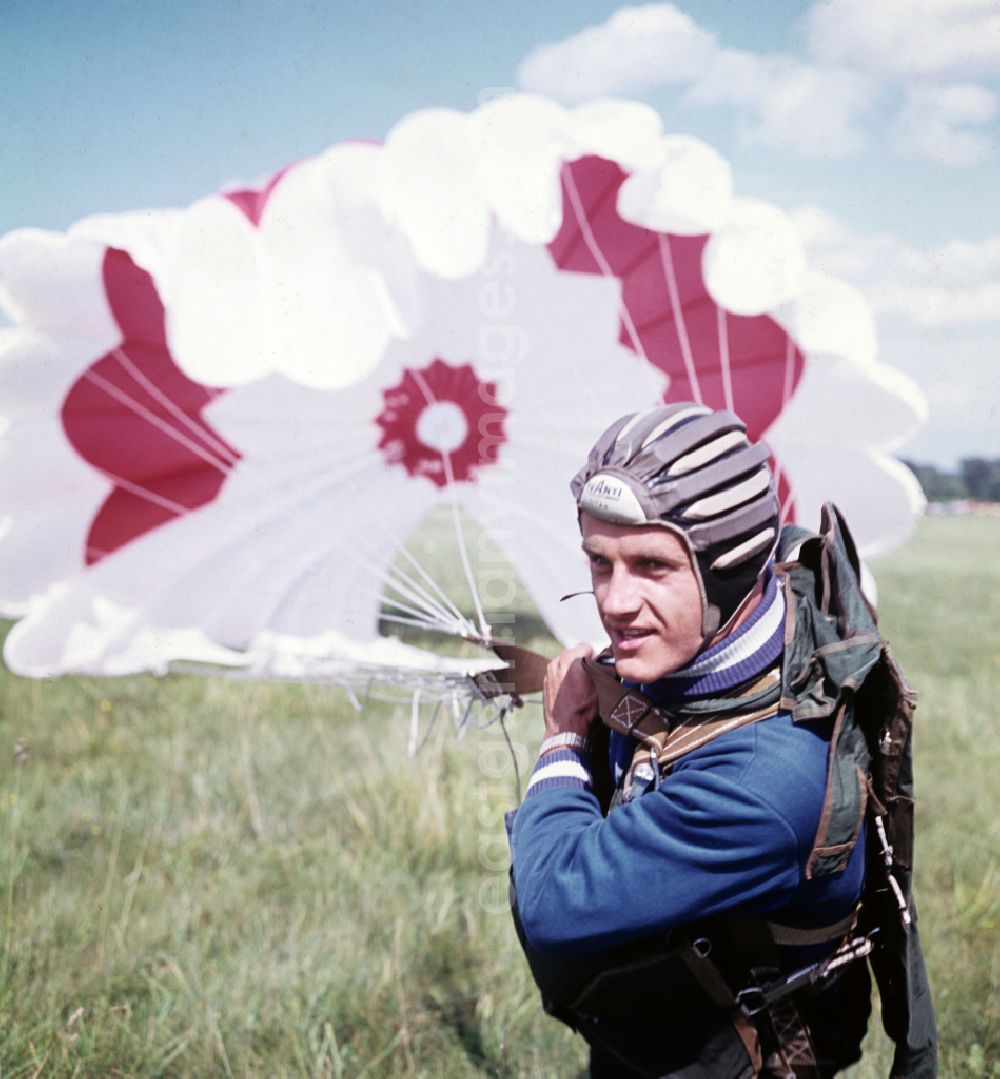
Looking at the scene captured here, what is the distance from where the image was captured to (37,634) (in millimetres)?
4180

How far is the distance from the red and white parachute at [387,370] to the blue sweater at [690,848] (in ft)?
6.18

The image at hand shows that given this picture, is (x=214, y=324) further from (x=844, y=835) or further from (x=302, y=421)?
(x=844, y=835)

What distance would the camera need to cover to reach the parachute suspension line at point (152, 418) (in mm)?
3977

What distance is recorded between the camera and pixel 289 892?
349 cm

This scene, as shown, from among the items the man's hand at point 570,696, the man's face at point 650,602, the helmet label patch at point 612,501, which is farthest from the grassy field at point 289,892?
the helmet label patch at point 612,501

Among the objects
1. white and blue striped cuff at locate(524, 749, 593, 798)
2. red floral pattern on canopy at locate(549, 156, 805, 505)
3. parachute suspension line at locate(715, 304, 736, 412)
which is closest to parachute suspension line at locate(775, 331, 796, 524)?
red floral pattern on canopy at locate(549, 156, 805, 505)

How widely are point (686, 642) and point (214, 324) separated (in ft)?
9.48

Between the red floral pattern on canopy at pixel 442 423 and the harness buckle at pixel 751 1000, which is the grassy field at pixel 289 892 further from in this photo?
the harness buckle at pixel 751 1000

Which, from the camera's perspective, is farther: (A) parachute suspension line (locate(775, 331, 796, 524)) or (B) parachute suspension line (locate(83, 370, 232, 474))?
(B) parachute suspension line (locate(83, 370, 232, 474))

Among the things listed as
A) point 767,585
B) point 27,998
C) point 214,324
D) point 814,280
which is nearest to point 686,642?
point 767,585

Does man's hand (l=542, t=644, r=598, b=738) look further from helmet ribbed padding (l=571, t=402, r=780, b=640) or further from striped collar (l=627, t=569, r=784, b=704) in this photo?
helmet ribbed padding (l=571, t=402, r=780, b=640)

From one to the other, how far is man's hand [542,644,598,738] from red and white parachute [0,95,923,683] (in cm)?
159

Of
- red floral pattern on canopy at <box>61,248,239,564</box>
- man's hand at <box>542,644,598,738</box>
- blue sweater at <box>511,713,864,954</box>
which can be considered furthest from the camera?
red floral pattern on canopy at <box>61,248,239,564</box>

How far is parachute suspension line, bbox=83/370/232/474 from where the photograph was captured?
13.0ft
